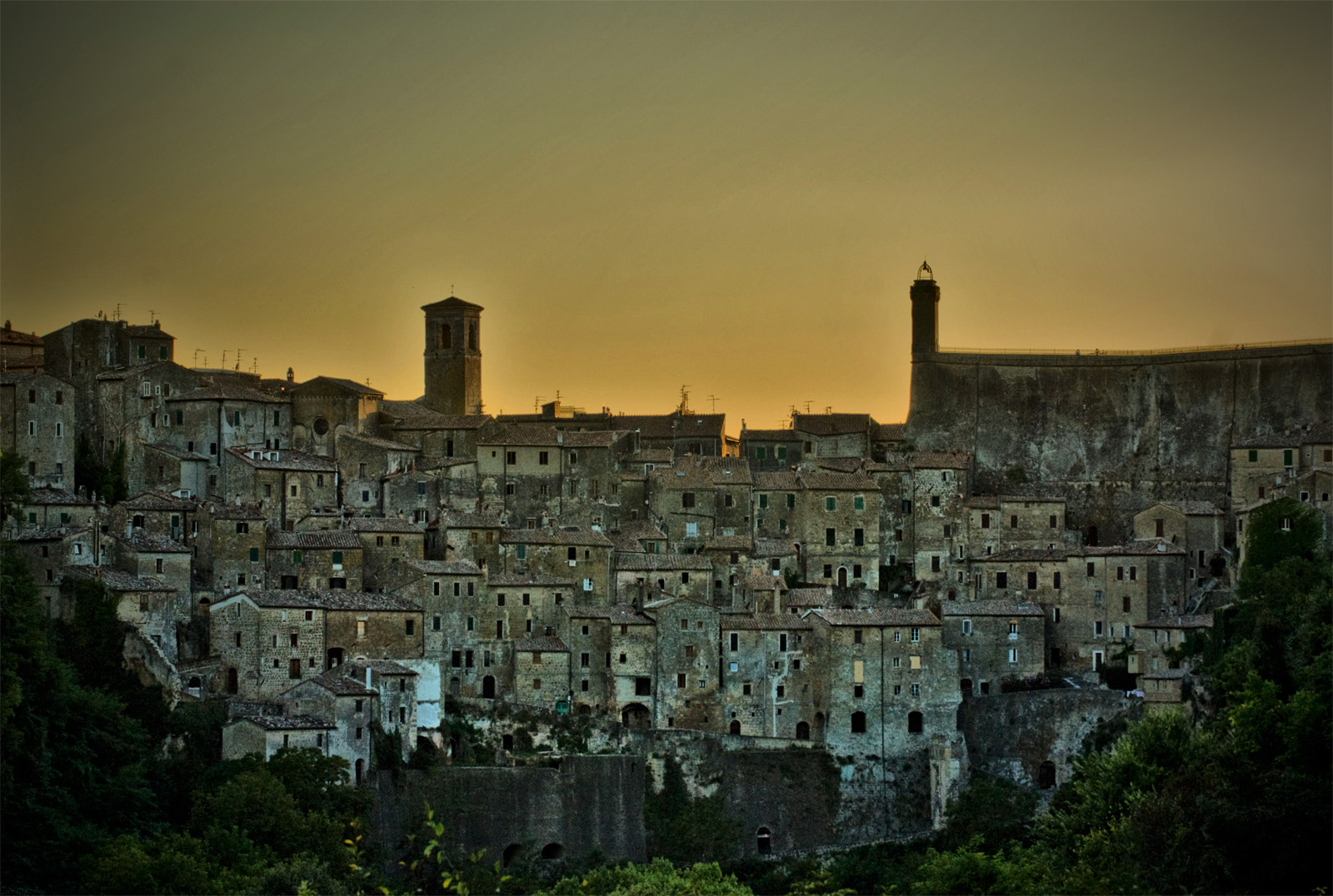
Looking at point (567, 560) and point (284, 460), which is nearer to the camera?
point (567, 560)

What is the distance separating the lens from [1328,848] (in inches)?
1695

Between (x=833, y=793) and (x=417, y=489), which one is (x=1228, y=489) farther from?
(x=417, y=489)

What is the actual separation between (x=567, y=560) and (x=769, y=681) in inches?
255

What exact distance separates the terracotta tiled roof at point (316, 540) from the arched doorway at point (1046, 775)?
18982 mm

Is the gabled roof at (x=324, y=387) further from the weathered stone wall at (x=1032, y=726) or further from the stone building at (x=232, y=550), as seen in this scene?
the weathered stone wall at (x=1032, y=726)

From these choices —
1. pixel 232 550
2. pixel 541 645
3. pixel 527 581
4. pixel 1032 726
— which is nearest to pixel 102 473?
pixel 232 550

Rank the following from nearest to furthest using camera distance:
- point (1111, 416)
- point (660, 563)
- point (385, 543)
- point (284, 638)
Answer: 1. point (284, 638)
2. point (385, 543)
3. point (660, 563)
4. point (1111, 416)

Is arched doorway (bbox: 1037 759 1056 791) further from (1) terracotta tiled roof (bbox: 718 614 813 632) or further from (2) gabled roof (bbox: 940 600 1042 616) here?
(1) terracotta tiled roof (bbox: 718 614 813 632)

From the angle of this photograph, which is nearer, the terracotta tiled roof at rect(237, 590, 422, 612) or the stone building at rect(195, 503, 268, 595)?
the terracotta tiled roof at rect(237, 590, 422, 612)

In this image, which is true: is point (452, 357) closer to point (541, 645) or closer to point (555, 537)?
point (555, 537)

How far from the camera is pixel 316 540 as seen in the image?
211 ft

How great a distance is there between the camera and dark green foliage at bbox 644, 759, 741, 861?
202 ft

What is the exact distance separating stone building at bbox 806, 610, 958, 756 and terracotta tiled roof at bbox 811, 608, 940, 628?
1.7 inches

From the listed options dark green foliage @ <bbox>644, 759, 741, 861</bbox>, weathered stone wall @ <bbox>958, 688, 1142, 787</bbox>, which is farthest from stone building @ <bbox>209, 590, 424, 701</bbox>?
weathered stone wall @ <bbox>958, 688, 1142, 787</bbox>
